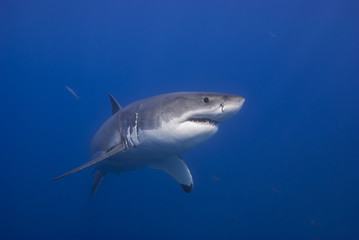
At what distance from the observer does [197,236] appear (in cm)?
1930

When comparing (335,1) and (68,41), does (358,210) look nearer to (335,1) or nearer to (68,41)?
(335,1)

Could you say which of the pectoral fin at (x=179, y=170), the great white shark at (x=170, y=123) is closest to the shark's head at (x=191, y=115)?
the great white shark at (x=170, y=123)

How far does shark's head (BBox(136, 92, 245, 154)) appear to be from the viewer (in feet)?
7.97

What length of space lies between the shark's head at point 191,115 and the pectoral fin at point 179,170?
6.71 ft

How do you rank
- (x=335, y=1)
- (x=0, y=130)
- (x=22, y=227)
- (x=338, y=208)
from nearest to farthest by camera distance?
1. (x=22, y=227)
2. (x=338, y=208)
3. (x=335, y=1)
4. (x=0, y=130)

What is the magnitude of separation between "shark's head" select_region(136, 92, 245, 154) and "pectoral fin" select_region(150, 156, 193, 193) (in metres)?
2.05

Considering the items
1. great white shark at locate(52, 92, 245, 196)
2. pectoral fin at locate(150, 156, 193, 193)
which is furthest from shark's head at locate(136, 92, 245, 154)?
pectoral fin at locate(150, 156, 193, 193)

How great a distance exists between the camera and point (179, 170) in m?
4.97

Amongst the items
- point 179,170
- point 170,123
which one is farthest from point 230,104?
point 179,170

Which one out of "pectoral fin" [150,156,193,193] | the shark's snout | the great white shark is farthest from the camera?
"pectoral fin" [150,156,193,193]

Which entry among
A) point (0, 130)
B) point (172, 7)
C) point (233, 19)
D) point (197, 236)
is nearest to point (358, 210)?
point (197, 236)

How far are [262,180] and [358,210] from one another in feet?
38.6

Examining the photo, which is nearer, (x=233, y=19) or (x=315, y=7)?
(x=315, y=7)

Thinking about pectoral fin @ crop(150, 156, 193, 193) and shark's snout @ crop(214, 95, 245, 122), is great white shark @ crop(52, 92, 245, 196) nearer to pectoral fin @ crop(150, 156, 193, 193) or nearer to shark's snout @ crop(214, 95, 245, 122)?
shark's snout @ crop(214, 95, 245, 122)
